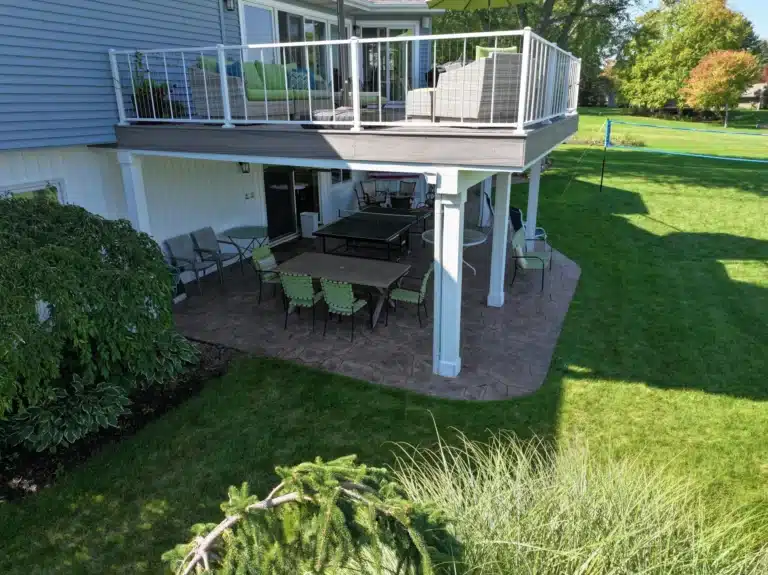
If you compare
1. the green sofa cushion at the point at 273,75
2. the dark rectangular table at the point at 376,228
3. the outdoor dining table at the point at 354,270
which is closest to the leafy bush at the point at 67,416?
the outdoor dining table at the point at 354,270

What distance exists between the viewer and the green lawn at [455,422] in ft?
14.0

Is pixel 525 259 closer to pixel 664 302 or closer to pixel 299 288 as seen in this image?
pixel 664 302

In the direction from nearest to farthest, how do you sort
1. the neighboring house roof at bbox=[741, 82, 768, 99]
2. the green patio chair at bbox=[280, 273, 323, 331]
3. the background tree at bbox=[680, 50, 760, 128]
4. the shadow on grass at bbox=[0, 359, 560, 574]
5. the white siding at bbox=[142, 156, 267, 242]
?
the shadow on grass at bbox=[0, 359, 560, 574], the green patio chair at bbox=[280, 273, 323, 331], the white siding at bbox=[142, 156, 267, 242], the background tree at bbox=[680, 50, 760, 128], the neighboring house roof at bbox=[741, 82, 768, 99]

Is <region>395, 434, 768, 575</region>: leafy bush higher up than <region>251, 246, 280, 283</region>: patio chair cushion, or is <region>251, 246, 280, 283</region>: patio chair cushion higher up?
<region>395, 434, 768, 575</region>: leafy bush

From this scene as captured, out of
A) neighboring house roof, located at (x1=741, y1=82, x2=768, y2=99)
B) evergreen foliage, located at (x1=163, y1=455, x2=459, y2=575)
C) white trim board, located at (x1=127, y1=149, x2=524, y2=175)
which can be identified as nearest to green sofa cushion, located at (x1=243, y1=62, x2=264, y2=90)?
white trim board, located at (x1=127, y1=149, x2=524, y2=175)

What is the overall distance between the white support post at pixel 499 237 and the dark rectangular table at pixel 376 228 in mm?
2128

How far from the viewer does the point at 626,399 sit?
236 inches

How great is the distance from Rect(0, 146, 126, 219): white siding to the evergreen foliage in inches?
261

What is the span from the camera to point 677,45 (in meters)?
46.9

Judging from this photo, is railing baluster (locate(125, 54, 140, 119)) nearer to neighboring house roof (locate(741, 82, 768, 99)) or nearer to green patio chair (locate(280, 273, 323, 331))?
green patio chair (locate(280, 273, 323, 331))

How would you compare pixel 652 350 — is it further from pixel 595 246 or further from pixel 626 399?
pixel 595 246

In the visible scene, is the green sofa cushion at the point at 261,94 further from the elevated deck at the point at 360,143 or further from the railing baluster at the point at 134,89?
the railing baluster at the point at 134,89

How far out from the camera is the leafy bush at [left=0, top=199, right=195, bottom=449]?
169 inches

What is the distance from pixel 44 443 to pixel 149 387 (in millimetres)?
1456
